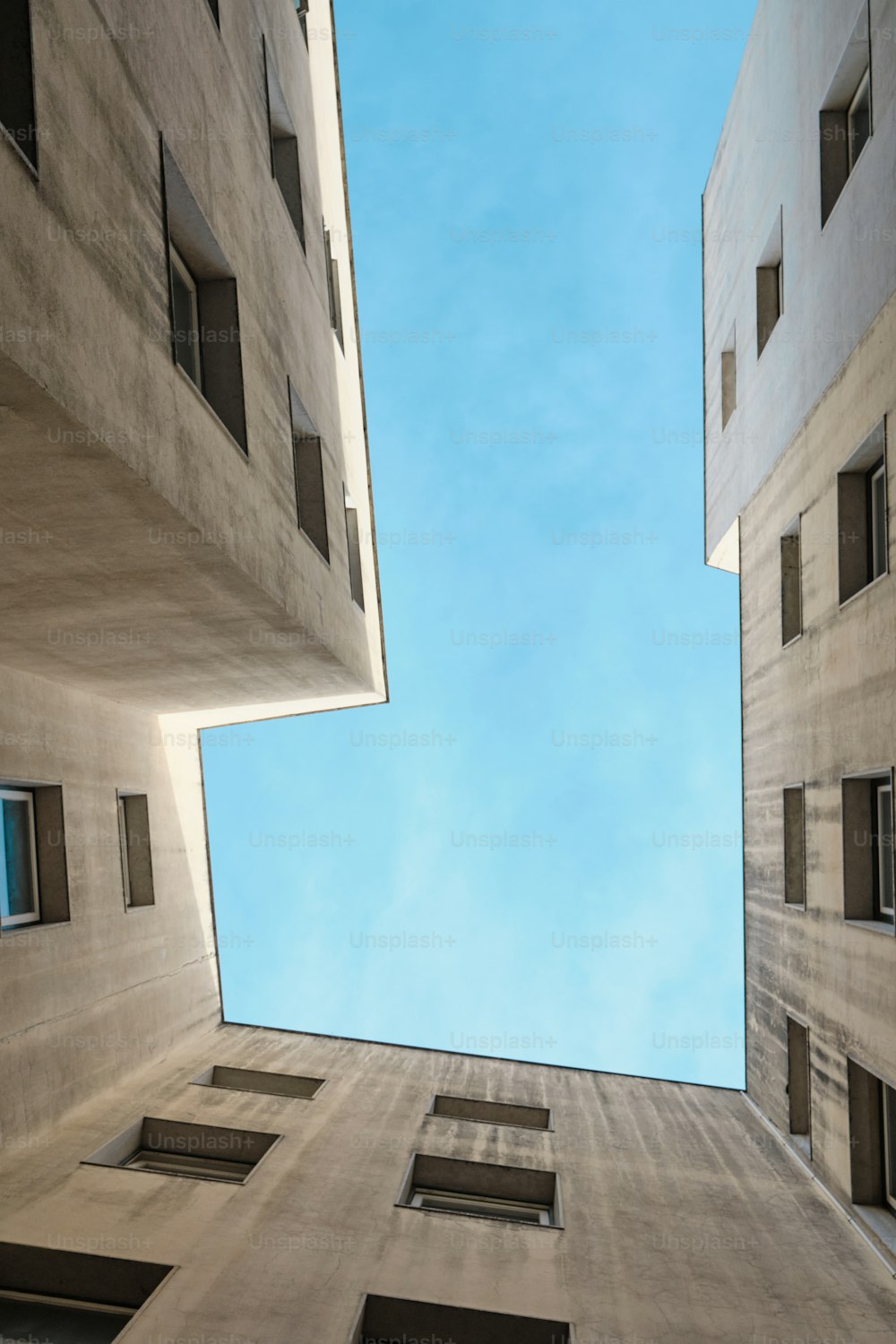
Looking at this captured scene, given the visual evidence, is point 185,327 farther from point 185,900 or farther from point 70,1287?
point 185,900

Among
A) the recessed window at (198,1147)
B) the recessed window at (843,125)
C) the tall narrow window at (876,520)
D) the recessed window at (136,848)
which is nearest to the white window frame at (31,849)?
the recessed window at (136,848)

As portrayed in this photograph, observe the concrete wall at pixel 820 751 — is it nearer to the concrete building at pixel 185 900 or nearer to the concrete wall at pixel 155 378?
the concrete building at pixel 185 900

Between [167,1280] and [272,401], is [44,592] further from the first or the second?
[167,1280]

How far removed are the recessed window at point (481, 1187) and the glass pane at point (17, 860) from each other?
5.89 metres

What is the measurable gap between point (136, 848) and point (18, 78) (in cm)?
1153

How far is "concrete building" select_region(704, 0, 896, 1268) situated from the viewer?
9.59 meters

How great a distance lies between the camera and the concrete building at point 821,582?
9.59 meters

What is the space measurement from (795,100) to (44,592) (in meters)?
12.2

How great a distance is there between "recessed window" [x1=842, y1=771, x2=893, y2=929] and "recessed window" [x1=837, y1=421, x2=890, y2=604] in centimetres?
227

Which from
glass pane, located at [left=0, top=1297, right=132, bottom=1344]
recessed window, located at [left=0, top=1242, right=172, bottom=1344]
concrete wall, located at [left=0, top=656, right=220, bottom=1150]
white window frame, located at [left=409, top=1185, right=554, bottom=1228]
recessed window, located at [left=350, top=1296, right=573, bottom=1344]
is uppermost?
concrete wall, located at [left=0, top=656, right=220, bottom=1150]

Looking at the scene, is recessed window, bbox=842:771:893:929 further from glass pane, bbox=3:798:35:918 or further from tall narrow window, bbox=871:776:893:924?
glass pane, bbox=3:798:35:918

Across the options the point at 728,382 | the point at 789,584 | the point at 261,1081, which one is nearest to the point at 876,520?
the point at 789,584

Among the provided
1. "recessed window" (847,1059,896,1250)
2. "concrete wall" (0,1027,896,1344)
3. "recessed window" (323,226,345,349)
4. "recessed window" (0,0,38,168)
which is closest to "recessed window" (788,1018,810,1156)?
"concrete wall" (0,1027,896,1344)

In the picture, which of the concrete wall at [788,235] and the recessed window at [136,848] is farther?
the recessed window at [136,848]
